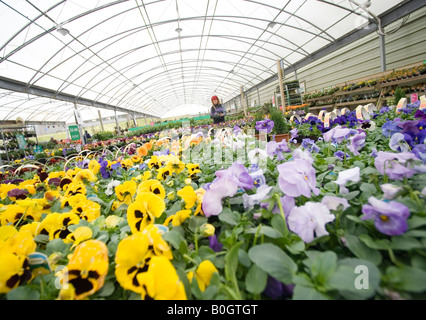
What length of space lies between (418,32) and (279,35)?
5.15 m

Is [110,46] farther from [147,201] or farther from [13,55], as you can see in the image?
[147,201]

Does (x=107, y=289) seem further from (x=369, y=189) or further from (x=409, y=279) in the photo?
(x=369, y=189)

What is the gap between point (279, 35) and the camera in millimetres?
9961

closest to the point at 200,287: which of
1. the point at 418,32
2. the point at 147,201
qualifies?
the point at 147,201

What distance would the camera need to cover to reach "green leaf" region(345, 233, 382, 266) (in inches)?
11.9

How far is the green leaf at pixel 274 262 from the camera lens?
295mm

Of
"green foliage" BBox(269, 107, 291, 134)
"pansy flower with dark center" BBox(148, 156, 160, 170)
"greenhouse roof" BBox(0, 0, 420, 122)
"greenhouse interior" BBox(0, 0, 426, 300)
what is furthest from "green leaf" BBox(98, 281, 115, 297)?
"greenhouse roof" BBox(0, 0, 420, 122)

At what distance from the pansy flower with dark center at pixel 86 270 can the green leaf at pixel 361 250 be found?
380mm

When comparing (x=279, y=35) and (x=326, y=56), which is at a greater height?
(x=279, y=35)

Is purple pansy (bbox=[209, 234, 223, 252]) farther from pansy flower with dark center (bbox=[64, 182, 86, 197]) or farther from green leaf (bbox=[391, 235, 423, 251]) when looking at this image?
pansy flower with dark center (bbox=[64, 182, 86, 197])

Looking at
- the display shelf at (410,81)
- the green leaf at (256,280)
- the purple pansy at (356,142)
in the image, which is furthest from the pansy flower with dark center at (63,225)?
the display shelf at (410,81)

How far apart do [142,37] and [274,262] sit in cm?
1197

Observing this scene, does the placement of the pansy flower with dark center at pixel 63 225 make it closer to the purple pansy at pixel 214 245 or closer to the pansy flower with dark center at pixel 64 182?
the purple pansy at pixel 214 245
